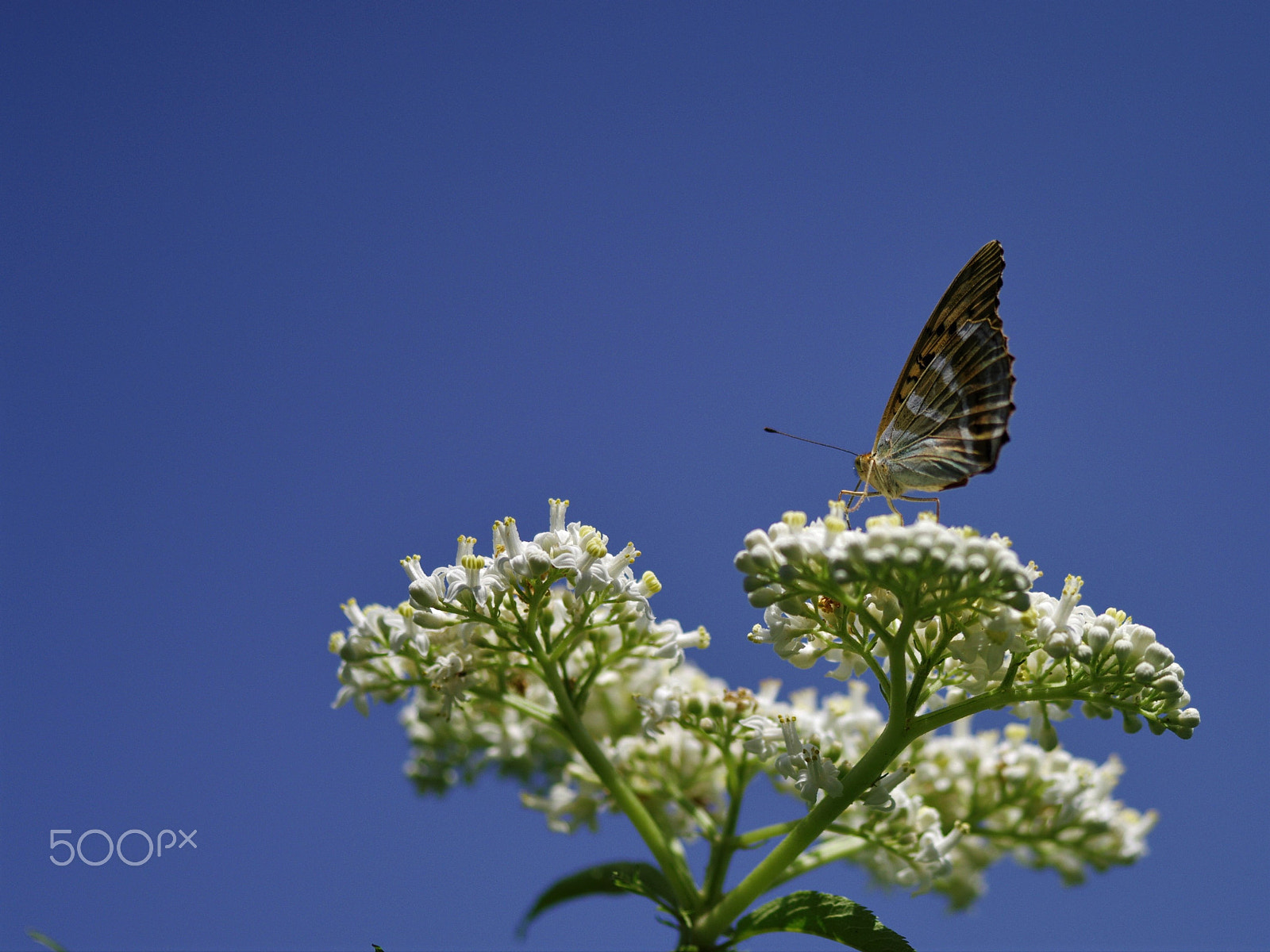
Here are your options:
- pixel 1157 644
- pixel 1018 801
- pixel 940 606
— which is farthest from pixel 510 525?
pixel 1018 801

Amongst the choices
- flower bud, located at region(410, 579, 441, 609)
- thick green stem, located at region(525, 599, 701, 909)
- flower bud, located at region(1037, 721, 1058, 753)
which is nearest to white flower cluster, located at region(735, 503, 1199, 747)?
flower bud, located at region(1037, 721, 1058, 753)

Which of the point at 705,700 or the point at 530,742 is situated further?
the point at 530,742

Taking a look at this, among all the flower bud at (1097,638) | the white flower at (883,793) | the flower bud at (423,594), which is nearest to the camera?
the flower bud at (1097,638)

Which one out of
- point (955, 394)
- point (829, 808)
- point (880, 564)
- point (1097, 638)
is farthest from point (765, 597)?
point (955, 394)

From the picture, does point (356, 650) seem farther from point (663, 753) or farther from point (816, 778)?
point (816, 778)

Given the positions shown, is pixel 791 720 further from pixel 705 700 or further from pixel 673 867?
pixel 673 867

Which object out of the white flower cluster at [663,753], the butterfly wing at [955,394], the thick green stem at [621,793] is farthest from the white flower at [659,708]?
the butterfly wing at [955,394]

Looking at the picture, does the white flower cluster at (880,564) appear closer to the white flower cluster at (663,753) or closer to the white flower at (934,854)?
the white flower cluster at (663,753)
